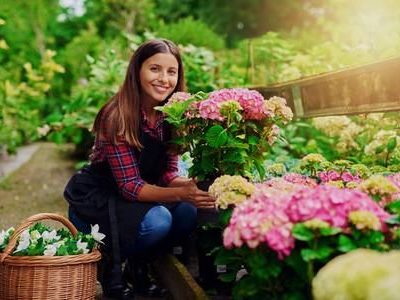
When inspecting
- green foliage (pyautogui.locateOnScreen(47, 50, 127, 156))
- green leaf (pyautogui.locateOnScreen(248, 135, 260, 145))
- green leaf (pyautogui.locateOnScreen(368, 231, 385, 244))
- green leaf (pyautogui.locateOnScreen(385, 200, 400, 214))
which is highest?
green foliage (pyautogui.locateOnScreen(47, 50, 127, 156))

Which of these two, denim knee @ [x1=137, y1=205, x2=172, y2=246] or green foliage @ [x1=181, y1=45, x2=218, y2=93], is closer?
denim knee @ [x1=137, y1=205, x2=172, y2=246]

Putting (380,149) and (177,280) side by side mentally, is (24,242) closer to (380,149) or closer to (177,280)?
(177,280)

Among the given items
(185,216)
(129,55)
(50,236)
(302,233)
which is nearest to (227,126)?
(185,216)

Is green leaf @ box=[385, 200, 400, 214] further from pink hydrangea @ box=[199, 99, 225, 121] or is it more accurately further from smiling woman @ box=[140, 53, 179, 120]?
smiling woman @ box=[140, 53, 179, 120]

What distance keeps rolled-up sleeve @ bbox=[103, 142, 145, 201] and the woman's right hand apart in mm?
302

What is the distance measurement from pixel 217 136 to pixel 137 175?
0.66 metres

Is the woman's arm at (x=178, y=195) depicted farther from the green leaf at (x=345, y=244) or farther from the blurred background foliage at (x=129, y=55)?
the blurred background foliage at (x=129, y=55)

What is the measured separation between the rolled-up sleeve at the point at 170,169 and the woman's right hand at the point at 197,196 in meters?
0.47

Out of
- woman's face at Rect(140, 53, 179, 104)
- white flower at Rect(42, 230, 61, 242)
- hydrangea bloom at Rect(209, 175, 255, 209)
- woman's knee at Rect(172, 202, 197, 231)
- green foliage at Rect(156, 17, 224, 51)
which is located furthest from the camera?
green foliage at Rect(156, 17, 224, 51)

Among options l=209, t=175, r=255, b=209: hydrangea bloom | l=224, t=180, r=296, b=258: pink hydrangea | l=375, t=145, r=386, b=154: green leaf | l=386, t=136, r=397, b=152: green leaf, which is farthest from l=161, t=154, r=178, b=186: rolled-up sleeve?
l=224, t=180, r=296, b=258: pink hydrangea

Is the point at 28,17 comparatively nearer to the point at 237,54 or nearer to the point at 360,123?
the point at 237,54

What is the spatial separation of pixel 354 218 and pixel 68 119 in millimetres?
5365

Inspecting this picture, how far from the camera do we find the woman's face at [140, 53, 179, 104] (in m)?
3.54

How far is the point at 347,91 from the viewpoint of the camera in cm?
384
